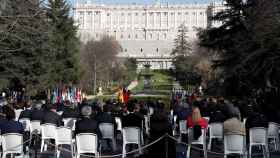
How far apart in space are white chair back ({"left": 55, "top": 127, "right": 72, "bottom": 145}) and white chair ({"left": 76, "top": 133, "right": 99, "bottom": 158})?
125cm

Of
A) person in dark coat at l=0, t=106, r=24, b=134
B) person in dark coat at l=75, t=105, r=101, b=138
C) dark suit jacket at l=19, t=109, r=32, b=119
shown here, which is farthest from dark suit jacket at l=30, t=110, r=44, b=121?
person in dark coat at l=75, t=105, r=101, b=138

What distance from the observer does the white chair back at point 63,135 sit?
47.0 feet

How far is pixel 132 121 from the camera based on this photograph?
14812 millimetres

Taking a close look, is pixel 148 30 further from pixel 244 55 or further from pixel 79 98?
pixel 244 55

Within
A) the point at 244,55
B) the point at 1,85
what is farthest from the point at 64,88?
the point at 244,55

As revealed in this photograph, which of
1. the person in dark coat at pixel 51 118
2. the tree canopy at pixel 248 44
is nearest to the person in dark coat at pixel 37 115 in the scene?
the person in dark coat at pixel 51 118

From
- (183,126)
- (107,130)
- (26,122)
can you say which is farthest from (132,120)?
(26,122)

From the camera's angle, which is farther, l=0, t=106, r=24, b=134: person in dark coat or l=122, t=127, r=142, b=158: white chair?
l=122, t=127, r=142, b=158: white chair

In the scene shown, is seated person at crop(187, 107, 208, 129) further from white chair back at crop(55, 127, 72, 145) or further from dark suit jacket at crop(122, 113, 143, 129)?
white chair back at crop(55, 127, 72, 145)

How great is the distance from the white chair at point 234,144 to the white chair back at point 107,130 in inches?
148

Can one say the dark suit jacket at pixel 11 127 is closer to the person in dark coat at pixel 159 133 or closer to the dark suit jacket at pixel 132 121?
the dark suit jacket at pixel 132 121

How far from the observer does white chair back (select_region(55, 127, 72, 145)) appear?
14320 millimetres

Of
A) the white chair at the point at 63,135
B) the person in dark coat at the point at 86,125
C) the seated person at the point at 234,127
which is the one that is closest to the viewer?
the seated person at the point at 234,127

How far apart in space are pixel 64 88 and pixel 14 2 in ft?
110
